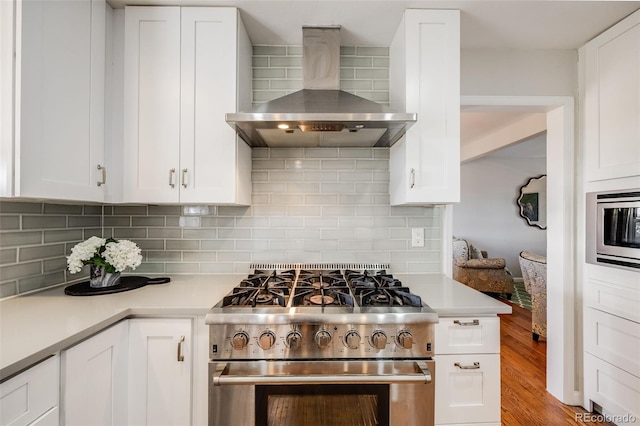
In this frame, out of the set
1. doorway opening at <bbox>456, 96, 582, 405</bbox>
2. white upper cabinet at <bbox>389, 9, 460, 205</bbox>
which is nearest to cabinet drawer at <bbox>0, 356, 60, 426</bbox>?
white upper cabinet at <bbox>389, 9, 460, 205</bbox>

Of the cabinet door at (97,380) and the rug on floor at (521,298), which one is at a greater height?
the cabinet door at (97,380)

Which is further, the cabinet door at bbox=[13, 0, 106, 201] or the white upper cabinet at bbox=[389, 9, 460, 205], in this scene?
the white upper cabinet at bbox=[389, 9, 460, 205]

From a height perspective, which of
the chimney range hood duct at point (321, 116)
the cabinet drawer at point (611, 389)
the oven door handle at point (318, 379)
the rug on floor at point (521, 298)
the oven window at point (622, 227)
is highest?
the chimney range hood duct at point (321, 116)

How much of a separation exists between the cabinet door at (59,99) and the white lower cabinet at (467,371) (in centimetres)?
172

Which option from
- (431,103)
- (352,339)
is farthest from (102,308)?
(431,103)

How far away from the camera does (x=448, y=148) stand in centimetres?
171

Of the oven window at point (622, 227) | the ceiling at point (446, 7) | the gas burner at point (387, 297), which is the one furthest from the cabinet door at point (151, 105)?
the oven window at point (622, 227)

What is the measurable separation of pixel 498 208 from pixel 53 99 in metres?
7.35

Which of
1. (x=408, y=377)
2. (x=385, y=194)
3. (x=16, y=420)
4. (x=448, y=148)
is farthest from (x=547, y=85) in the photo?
(x=16, y=420)

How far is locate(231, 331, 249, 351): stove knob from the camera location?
48.8 inches

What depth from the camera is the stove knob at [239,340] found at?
1.24 metres

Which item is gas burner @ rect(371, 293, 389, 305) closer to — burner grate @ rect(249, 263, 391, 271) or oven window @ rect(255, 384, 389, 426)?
Answer: oven window @ rect(255, 384, 389, 426)

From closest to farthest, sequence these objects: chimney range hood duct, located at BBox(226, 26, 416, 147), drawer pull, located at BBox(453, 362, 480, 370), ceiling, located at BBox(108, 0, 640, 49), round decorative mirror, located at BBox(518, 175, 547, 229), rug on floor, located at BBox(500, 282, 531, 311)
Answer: drawer pull, located at BBox(453, 362, 480, 370), chimney range hood duct, located at BBox(226, 26, 416, 147), ceiling, located at BBox(108, 0, 640, 49), rug on floor, located at BBox(500, 282, 531, 311), round decorative mirror, located at BBox(518, 175, 547, 229)

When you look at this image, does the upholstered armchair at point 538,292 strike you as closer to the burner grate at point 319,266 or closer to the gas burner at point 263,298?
the burner grate at point 319,266
